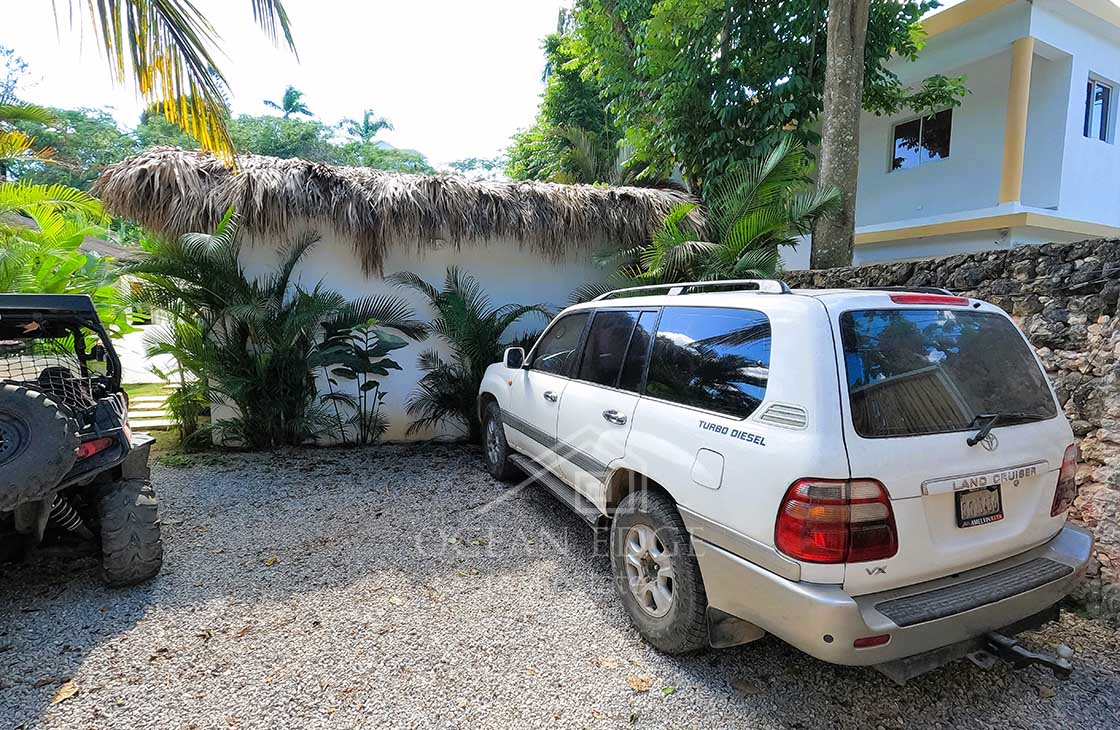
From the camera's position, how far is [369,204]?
684cm

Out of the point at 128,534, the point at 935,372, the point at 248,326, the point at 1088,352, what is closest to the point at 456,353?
the point at 248,326

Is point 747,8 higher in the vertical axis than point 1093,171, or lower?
higher

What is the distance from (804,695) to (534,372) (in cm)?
289

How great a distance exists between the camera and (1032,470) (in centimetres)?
234

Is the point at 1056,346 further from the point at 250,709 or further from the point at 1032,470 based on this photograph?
the point at 250,709

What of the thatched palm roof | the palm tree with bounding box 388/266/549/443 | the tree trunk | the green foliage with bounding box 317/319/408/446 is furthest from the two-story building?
the green foliage with bounding box 317/319/408/446

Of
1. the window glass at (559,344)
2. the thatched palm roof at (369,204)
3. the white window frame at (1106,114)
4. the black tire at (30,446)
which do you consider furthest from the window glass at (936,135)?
the black tire at (30,446)

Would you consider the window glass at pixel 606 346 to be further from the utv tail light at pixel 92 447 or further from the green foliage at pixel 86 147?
the green foliage at pixel 86 147

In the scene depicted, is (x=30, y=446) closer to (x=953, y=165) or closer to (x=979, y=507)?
(x=979, y=507)

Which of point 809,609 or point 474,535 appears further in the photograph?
point 474,535

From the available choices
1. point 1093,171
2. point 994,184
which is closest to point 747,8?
point 994,184

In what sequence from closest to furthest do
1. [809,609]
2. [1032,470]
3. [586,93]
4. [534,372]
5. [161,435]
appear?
[809,609] < [1032,470] < [534,372] < [161,435] < [586,93]

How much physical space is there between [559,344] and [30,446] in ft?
10.4

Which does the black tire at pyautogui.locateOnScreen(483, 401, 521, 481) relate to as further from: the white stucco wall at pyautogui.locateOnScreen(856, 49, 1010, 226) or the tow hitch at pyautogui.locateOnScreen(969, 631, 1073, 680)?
the white stucco wall at pyautogui.locateOnScreen(856, 49, 1010, 226)
